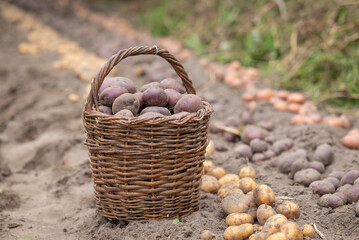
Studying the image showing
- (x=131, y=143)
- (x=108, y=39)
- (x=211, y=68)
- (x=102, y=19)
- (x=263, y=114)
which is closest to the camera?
(x=131, y=143)

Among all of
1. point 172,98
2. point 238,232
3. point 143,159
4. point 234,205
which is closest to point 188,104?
point 172,98

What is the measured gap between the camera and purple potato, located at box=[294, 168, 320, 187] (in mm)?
2833

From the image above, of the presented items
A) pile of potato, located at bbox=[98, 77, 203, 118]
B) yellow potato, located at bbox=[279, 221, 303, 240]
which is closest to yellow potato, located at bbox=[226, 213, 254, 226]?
yellow potato, located at bbox=[279, 221, 303, 240]

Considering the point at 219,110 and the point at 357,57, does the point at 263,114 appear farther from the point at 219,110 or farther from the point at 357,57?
Answer: the point at 357,57

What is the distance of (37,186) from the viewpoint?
3.29 m

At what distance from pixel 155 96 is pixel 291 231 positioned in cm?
101

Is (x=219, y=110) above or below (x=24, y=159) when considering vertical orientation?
above

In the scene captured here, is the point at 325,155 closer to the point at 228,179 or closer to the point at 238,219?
the point at 228,179

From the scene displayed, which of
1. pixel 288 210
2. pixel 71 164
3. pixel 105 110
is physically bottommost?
pixel 71 164

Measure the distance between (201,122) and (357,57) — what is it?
3230mm

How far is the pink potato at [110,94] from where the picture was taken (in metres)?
2.40

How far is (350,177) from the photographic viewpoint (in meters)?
2.71

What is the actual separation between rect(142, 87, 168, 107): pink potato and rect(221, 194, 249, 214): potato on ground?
26.2 inches

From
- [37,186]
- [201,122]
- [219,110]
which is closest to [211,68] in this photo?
[219,110]
